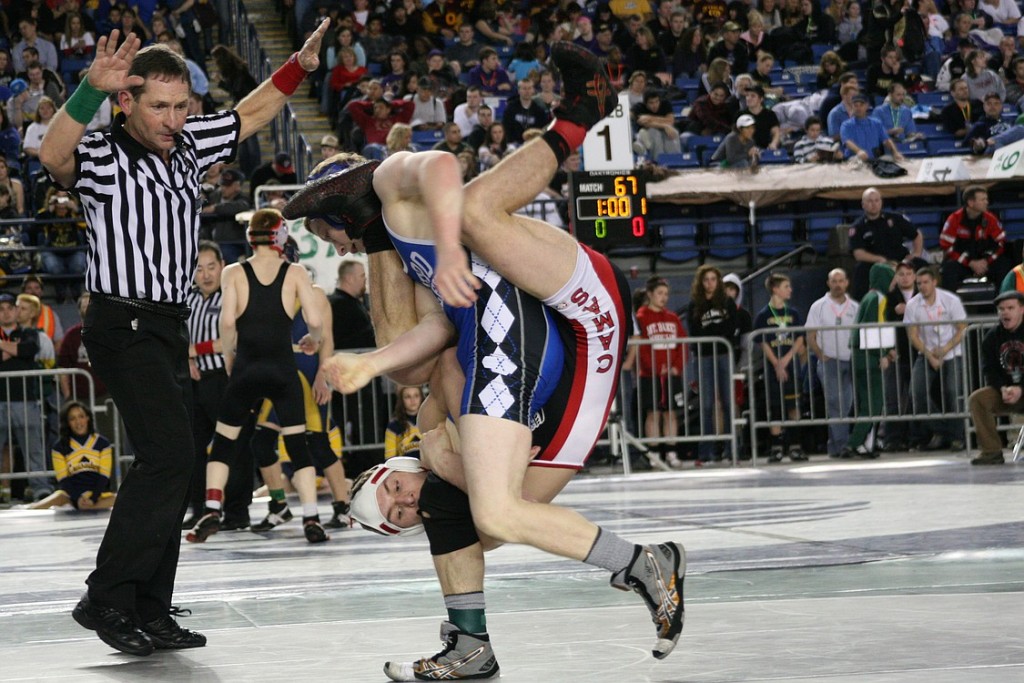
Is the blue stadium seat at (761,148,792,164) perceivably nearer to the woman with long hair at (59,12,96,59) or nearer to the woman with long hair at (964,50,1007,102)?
the woman with long hair at (964,50,1007,102)

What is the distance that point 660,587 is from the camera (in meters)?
4.06

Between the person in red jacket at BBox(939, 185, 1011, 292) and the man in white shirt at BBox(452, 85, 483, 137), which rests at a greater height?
the man in white shirt at BBox(452, 85, 483, 137)

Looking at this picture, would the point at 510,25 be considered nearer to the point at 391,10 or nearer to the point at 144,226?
the point at 391,10

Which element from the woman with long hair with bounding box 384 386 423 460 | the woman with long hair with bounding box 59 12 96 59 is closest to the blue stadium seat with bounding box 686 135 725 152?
the woman with long hair with bounding box 384 386 423 460

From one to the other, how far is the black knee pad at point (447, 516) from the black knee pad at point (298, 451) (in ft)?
14.4

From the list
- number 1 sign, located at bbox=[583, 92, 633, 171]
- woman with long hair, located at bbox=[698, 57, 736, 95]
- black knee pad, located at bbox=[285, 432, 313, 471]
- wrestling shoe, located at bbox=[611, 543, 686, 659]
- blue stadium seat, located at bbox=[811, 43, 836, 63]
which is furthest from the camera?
blue stadium seat, located at bbox=[811, 43, 836, 63]

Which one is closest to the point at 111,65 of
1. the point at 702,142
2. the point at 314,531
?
the point at 314,531

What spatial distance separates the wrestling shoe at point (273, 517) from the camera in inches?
363

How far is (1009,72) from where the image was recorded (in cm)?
1894

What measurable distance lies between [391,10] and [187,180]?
14.7 metres

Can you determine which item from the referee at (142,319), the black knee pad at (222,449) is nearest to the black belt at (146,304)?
the referee at (142,319)

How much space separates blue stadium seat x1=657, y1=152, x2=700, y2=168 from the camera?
54.0 feet

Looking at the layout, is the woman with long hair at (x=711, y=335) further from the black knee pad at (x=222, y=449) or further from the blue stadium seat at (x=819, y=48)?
the blue stadium seat at (x=819, y=48)

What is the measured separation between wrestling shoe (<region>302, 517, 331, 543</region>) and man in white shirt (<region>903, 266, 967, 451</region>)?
→ 6.55 m
